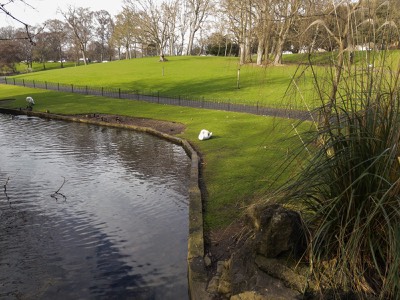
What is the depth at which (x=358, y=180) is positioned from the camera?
3.40 m

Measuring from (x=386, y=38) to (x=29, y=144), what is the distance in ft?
50.6

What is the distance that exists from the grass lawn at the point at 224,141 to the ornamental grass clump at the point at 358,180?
25.4 inches

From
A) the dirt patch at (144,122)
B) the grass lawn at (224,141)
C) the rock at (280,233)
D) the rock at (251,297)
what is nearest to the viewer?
the rock at (251,297)

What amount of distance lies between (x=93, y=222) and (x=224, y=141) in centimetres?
787

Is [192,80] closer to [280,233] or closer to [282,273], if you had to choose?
[280,233]

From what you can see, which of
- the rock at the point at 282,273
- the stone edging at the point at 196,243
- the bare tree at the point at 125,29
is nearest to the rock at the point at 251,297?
the rock at the point at 282,273

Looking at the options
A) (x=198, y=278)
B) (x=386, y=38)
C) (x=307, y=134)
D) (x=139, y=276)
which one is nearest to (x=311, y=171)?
(x=307, y=134)

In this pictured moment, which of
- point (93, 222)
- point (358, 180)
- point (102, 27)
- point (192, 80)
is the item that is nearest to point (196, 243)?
point (93, 222)

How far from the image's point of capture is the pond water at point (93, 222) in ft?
20.0

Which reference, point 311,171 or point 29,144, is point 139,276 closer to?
point 311,171

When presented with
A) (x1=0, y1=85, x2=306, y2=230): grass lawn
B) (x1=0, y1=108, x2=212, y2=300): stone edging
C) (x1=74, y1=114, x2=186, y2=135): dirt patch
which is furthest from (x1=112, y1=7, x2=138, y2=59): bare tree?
(x1=0, y1=108, x2=212, y2=300): stone edging

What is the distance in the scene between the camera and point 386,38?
3732mm

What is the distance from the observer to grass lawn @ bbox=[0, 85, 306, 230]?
25.6ft

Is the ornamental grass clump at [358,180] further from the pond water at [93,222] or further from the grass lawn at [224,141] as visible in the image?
the pond water at [93,222]
